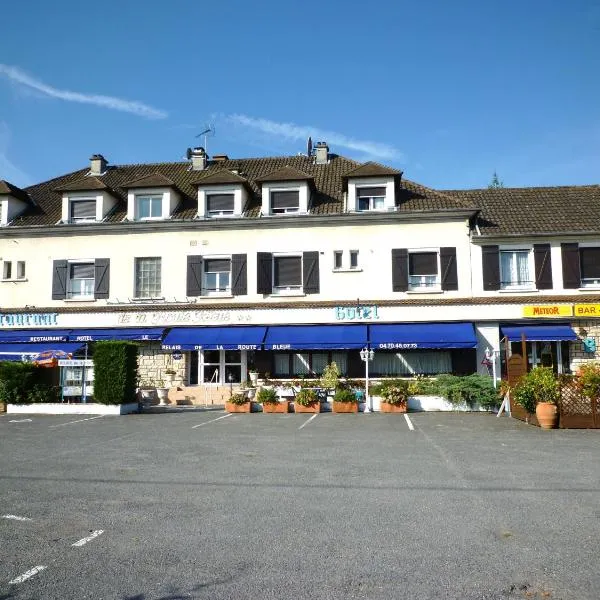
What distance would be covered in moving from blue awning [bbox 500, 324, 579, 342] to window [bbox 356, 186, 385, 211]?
23.2 ft

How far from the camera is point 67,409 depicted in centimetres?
1923

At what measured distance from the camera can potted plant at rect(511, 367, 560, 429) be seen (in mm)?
14000

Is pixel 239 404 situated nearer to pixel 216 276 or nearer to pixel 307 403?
pixel 307 403

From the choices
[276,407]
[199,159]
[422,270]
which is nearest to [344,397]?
[276,407]

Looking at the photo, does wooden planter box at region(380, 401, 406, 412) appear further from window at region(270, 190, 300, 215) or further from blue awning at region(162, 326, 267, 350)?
window at region(270, 190, 300, 215)

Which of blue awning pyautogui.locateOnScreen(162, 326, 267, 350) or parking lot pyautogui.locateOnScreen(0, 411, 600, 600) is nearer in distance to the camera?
parking lot pyautogui.locateOnScreen(0, 411, 600, 600)

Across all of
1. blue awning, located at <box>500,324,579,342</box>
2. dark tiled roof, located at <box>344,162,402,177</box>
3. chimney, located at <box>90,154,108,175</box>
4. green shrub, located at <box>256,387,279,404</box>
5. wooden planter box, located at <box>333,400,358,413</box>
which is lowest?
wooden planter box, located at <box>333,400,358,413</box>

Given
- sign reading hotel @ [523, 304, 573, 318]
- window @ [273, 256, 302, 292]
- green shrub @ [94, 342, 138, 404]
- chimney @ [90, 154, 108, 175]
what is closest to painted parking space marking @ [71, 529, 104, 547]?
green shrub @ [94, 342, 138, 404]

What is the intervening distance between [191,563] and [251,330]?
19.1 meters

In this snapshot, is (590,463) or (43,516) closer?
(43,516)

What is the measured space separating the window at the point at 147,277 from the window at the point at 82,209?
314 cm

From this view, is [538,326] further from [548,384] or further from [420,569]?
[420,569]

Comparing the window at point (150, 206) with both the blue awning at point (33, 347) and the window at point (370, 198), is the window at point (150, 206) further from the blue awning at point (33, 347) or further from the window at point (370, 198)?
the window at point (370, 198)

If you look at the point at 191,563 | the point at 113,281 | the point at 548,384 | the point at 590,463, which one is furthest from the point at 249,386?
the point at 191,563
